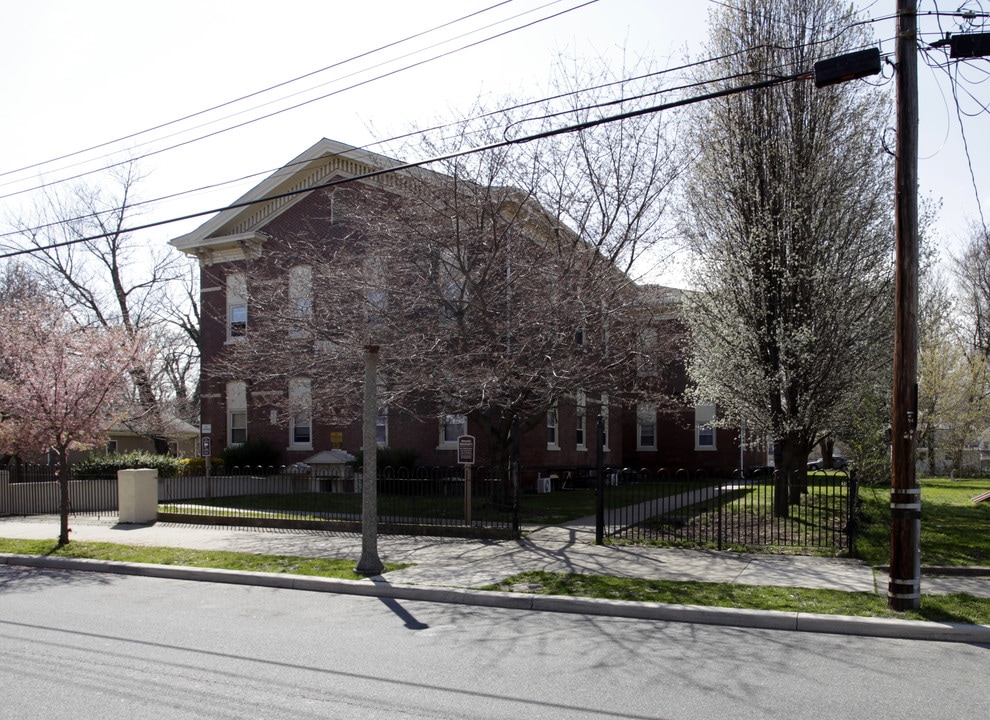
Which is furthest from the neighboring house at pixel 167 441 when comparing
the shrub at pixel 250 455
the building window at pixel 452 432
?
the building window at pixel 452 432

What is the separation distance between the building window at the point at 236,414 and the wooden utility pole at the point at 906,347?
2641 cm

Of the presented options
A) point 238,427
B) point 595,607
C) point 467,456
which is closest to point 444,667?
point 595,607

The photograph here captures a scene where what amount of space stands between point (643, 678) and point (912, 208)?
19.7 feet

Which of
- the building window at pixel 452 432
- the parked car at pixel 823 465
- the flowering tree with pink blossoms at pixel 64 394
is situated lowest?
the parked car at pixel 823 465

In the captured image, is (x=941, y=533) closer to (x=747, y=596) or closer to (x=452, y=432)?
(x=747, y=596)

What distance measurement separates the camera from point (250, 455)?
29.7m

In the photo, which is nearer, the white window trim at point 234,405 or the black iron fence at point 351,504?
the black iron fence at point 351,504

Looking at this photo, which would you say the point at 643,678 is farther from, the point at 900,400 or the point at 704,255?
the point at 704,255

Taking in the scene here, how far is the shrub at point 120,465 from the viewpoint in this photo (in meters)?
23.1

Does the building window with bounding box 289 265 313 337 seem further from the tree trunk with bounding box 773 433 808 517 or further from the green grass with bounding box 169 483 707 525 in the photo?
the tree trunk with bounding box 773 433 808 517

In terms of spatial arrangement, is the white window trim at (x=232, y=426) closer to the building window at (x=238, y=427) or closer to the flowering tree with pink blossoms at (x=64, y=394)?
the building window at (x=238, y=427)

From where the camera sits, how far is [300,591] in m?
11.2

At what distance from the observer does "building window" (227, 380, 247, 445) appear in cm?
3159

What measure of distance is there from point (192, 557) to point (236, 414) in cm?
1919
